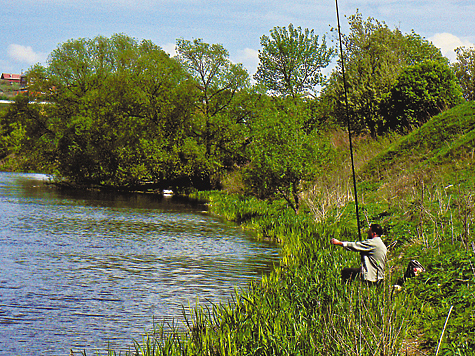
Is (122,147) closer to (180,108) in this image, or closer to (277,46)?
(180,108)

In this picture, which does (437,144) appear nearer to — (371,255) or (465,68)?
(371,255)

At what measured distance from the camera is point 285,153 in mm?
23391

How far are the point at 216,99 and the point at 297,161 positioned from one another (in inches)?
1126

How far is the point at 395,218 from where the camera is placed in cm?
1612

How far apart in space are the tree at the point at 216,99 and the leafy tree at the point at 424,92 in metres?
19.4

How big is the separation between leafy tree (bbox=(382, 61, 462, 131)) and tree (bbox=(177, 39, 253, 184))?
1942 cm

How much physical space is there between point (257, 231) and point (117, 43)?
45.4 meters

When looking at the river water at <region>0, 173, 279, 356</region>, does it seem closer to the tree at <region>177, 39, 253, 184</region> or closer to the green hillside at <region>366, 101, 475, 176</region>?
the green hillside at <region>366, 101, 475, 176</region>

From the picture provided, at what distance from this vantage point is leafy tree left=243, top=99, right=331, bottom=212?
23.2 meters

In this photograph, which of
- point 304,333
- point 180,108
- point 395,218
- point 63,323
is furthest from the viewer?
point 180,108

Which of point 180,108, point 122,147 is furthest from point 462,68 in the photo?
point 122,147

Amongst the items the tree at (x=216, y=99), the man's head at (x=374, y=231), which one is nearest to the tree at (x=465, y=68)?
the tree at (x=216, y=99)

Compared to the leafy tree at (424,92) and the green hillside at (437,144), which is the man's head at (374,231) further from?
the leafy tree at (424,92)

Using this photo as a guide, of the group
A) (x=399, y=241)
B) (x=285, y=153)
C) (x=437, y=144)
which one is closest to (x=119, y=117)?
(x=285, y=153)
